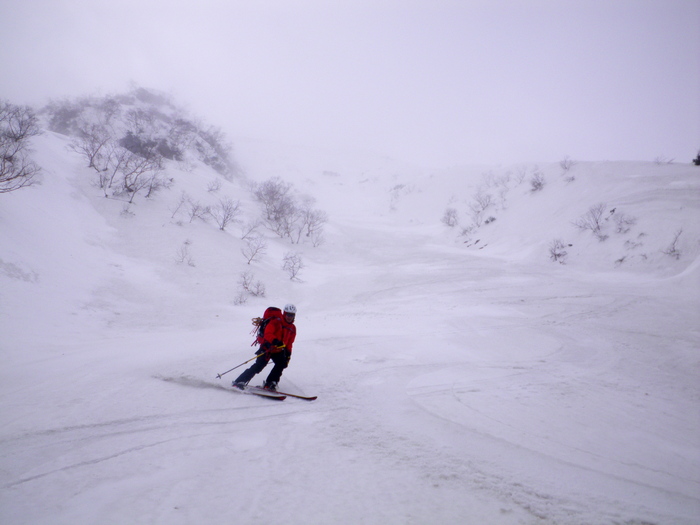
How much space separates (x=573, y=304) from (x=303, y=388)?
1035 cm

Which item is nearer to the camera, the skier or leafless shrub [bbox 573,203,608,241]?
the skier

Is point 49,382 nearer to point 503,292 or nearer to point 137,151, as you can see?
point 503,292

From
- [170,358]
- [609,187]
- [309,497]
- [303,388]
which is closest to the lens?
[309,497]

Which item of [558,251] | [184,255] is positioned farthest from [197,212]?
[558,251]

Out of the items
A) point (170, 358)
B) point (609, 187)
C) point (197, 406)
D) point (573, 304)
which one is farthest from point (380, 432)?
point (609, 187)

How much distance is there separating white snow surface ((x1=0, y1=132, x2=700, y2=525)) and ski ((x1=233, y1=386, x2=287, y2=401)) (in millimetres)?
122

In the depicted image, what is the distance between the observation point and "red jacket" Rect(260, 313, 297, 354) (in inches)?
201

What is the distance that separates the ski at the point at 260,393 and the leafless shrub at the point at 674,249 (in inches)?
707

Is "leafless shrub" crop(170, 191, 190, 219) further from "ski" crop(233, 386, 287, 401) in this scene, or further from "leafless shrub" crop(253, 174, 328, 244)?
"ski" crop(233, 386, 287, 401)

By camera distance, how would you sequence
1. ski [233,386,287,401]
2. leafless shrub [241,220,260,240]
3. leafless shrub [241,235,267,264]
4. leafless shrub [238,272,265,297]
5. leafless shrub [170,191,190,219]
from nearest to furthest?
1. ski [233,386,287,401]
2. leafless shrub [238,272,265,297]
3. leafless shrub [241,235,267,264]
4. leafless shrub [170,191,190,219]
5. leafless shrub [241,220,260,240]

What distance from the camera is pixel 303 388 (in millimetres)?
5375

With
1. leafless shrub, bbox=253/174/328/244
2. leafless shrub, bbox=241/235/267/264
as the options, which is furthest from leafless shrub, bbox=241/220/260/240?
leafless shrub, bbox=241/235/267/264

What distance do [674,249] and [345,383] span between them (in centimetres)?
1707

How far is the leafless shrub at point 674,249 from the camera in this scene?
1406 centimetres
